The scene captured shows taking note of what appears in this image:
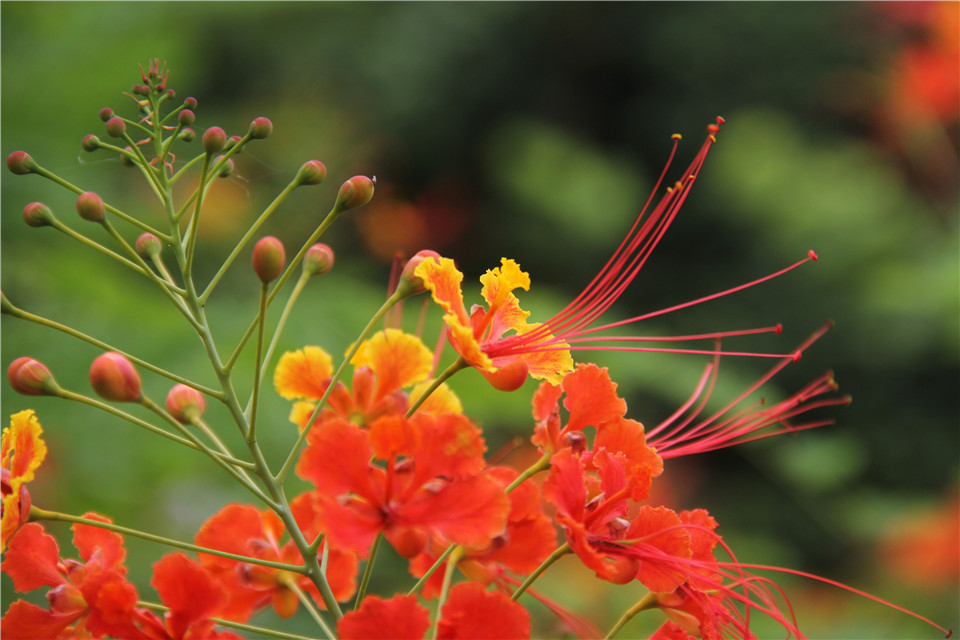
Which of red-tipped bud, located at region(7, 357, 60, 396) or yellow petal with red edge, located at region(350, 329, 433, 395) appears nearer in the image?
red-tipped bud, located at region(7, 357, 60, 396)

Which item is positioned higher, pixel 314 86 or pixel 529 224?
pixel 314 86

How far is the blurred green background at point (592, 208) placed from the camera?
9.40ft

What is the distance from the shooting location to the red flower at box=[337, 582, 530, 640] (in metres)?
0.87

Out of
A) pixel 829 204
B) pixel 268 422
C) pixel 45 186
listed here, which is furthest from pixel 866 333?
pixel 45 186

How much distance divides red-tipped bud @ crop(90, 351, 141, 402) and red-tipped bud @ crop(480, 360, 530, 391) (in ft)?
1.34

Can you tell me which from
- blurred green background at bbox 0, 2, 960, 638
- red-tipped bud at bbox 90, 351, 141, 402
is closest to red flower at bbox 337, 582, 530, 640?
red-tipped bud at bbox 90, 351, 141, 402

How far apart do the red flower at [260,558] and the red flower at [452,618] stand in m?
0.27

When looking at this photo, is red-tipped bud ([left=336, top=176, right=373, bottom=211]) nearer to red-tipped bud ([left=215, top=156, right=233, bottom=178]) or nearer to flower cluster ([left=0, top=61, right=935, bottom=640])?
flower cluster ([left=0, top=61, right=935, bottom=640])

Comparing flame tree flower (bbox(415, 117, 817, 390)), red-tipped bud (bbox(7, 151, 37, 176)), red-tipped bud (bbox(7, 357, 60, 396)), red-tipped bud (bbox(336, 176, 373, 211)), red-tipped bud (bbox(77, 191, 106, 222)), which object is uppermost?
red-tipped bud (bbox(7, 151, 37, 176))

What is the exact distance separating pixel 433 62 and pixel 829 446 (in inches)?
187

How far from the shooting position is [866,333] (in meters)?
5.75

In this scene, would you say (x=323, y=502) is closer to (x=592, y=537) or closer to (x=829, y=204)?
(x=592, y=537)

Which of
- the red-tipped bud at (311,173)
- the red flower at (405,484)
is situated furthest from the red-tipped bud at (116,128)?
the red flower at (405,484)

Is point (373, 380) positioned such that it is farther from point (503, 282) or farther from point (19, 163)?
point (19, 163)
